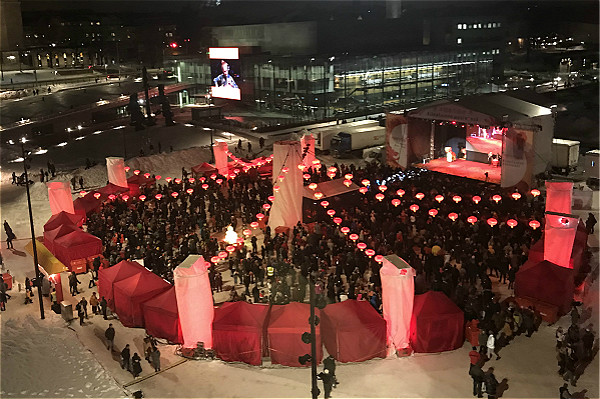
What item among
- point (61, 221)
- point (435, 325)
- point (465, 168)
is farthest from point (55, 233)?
point (465, 168)

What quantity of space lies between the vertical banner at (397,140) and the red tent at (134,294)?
17.3 meters

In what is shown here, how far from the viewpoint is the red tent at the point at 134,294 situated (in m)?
15.0

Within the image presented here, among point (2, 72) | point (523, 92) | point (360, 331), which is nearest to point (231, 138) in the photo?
point (523, 92)

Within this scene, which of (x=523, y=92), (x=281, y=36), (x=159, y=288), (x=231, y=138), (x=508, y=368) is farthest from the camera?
(x=281, y=36)

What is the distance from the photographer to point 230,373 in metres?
13.0

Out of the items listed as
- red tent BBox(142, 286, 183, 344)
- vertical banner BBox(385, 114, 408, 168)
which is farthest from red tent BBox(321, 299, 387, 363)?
vertical banner BBox(385, 114, 408, 168)

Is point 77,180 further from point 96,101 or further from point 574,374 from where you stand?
point 574,374

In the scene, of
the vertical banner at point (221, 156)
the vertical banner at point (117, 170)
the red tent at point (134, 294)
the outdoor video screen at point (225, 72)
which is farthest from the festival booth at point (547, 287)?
the outdoor video screen at point (225, 72)

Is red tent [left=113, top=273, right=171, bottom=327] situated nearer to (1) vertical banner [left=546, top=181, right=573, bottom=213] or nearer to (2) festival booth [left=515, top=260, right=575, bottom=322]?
(2) festival booth [left=515, top=260, right=575, bottom=322]

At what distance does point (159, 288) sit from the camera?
15.3 meters

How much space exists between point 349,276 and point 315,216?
5.21 meters

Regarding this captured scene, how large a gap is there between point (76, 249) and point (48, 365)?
575cm

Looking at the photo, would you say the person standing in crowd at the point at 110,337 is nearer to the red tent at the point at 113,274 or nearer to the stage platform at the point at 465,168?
the red tent at the point at 113,274

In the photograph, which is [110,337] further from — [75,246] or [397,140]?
[397,140]
